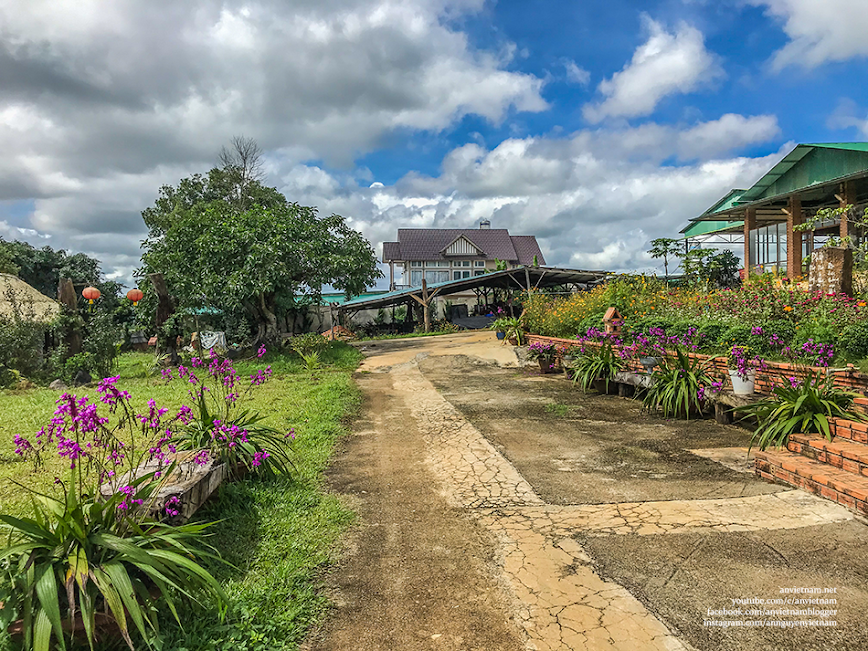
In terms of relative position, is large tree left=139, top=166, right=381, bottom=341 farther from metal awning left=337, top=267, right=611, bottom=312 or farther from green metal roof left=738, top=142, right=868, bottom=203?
green metal roof left=738, top=142, right=868, bottom=203

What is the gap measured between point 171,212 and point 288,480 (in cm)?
2566

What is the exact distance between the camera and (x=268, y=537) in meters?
3.67

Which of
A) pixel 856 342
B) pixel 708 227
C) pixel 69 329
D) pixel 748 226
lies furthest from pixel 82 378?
pixel 708 227

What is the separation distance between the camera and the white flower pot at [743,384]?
643 centimetres

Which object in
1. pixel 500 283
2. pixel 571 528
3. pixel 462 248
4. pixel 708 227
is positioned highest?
pixel 462 248

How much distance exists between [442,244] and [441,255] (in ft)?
4.06

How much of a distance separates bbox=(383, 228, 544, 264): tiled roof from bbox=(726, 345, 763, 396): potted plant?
31448 millimetres

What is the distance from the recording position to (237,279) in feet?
49.0

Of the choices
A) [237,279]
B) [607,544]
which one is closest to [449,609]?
Answer: [607,544]

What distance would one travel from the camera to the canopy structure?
77.6 ft

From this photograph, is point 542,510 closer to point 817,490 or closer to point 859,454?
point 817,490

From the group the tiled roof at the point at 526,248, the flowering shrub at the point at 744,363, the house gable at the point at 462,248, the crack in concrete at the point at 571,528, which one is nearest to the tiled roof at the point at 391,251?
the house gable at the point at 462,248

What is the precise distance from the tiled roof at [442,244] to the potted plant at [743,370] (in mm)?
31448

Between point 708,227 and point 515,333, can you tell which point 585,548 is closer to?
point 515,333
